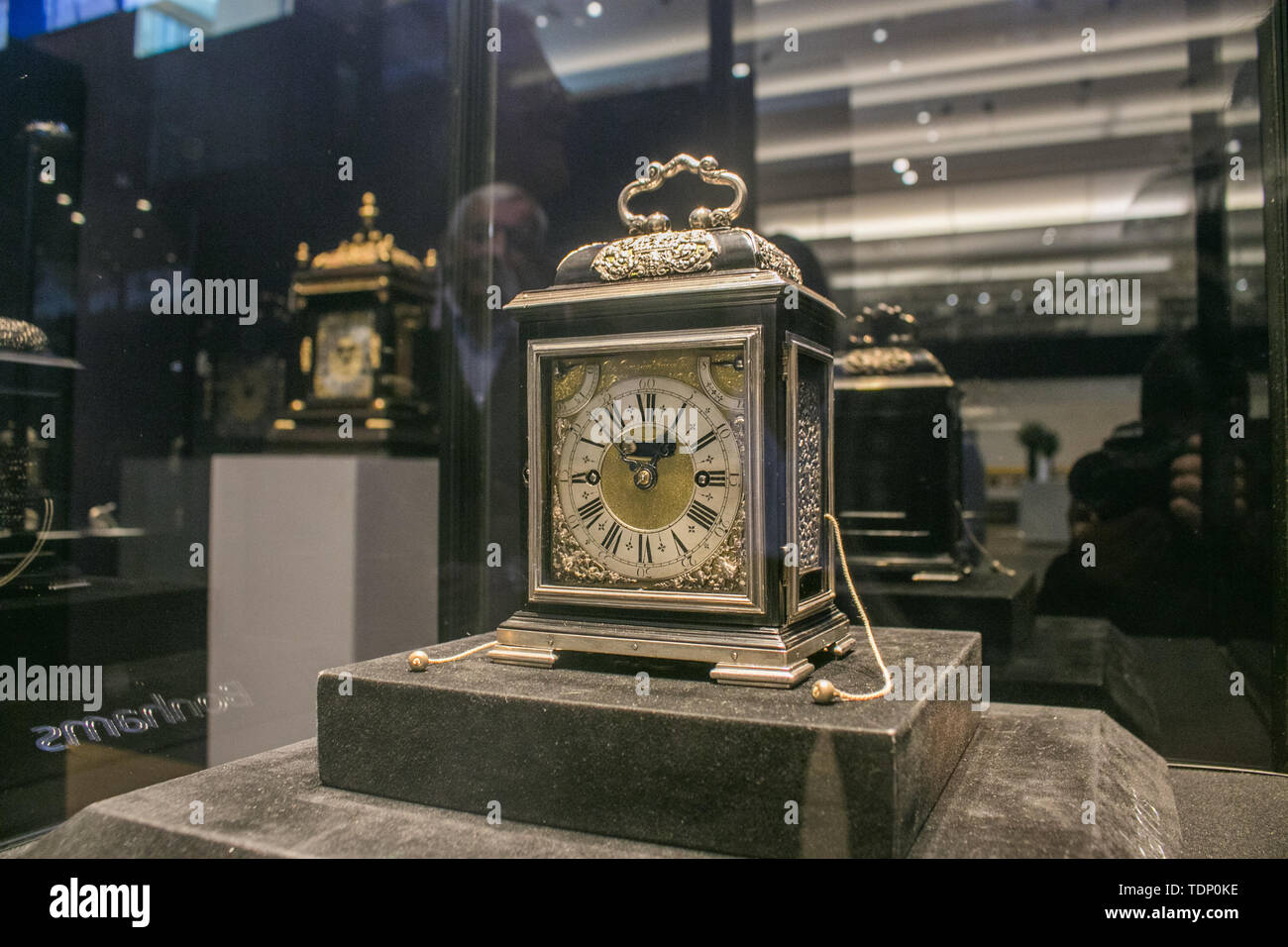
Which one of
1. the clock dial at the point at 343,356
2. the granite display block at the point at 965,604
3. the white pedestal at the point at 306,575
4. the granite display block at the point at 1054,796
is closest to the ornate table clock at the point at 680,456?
the granite display block at the point at 1054,796

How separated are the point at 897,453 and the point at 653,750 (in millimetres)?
1210

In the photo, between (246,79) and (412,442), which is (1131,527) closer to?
(412,442)

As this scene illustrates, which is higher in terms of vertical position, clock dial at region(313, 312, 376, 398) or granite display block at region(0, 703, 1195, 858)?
clock dial at region(313, 312, 376, 398)

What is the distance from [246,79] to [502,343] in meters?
0.98

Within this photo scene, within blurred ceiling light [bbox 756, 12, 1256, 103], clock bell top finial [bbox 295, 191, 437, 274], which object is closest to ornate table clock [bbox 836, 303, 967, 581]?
blurred ceiling light [bbox 756, 12, 1256, 103]

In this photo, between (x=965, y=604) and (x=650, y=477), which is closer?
(x=650, y=477)

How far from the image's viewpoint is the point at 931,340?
2129 mm

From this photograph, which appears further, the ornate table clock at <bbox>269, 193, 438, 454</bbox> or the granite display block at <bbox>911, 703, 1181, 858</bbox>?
the ornate table clock at <bbox>269, 193, 438, 454</bbox>

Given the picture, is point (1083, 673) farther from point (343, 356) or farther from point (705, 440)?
point (343, 356)

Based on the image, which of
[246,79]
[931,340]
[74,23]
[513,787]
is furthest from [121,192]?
[931,340]

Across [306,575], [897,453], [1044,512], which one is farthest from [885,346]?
[306,575]

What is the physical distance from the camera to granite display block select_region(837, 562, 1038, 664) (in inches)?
77.2

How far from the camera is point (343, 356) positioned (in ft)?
9.22
